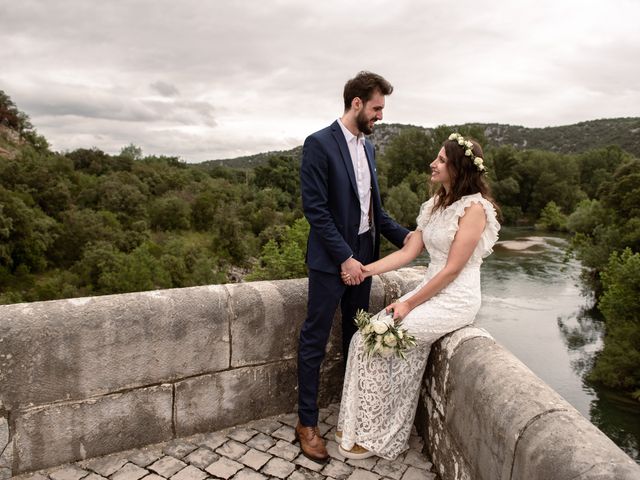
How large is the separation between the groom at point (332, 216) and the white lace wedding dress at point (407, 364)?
20cm

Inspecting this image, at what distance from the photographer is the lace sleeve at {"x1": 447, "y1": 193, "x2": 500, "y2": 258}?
8.12ft

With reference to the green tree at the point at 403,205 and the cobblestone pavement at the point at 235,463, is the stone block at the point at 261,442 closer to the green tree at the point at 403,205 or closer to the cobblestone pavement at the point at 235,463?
the cobblestone pavement at the point at 235,463

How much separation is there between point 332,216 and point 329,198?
96 mm

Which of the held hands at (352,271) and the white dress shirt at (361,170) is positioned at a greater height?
the white dress shirt at (361,170)

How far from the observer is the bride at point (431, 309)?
248cm

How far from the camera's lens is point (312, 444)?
2.58 m

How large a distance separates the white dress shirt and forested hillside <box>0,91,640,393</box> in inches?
558

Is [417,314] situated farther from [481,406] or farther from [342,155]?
[342,155]

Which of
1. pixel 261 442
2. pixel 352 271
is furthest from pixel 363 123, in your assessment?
pixel 261 442

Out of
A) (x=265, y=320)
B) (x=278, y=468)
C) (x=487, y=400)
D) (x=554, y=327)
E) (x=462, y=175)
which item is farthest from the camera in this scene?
(x=554, y=327)

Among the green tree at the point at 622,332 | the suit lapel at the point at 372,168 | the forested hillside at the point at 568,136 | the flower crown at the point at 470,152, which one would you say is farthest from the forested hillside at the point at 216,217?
the flower crown at the point at 470,152

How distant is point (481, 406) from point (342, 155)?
4.52 feet

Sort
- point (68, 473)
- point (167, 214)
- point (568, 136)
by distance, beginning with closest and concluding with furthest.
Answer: point (68, 473) → point (167, 214) → point (568, 136)

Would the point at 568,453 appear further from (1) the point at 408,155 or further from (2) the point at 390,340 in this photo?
(1) the point at 408,155
